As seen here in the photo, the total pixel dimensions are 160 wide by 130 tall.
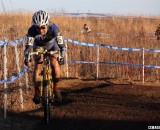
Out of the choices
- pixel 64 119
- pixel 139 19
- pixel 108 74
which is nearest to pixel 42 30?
pixel 64 119

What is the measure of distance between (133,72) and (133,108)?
7.10 m

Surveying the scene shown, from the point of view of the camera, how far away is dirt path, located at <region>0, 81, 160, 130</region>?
366 inches

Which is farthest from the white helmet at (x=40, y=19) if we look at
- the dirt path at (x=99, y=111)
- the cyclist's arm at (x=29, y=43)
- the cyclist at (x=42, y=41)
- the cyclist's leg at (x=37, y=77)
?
the dirt path at (x=99, y=111)

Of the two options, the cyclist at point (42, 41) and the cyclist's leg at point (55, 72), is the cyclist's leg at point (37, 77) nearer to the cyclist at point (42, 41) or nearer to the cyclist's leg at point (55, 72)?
the cyclist at point (42, 41)

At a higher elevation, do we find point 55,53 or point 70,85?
point 55,53

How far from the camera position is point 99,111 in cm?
1045

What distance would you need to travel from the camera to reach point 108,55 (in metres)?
18.4

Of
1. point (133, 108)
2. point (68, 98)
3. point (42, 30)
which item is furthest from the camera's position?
point (68, 98)

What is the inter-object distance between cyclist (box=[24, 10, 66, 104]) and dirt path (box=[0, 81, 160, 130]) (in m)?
0.69

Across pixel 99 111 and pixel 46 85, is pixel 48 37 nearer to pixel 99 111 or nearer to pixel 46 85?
pixel 46 85

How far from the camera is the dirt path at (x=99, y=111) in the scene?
930cm

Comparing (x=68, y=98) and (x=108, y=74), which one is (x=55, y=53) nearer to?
(x=68, y=98)

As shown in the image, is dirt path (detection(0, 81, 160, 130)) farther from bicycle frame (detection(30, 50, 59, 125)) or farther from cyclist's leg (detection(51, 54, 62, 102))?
cyclist's leg (detection(51, 54, 62, 102))

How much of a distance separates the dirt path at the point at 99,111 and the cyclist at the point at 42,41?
689 mm
